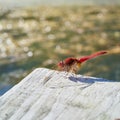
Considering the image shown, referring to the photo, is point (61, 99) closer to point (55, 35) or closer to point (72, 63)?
point (72, 63)

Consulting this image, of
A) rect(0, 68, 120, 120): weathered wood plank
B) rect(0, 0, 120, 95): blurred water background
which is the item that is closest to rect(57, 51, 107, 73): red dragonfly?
rect(0, 68, 120, 120): weathered wood plank

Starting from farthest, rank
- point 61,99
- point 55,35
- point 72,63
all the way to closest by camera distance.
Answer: point 55,35 < point 72,63 < point 61,99

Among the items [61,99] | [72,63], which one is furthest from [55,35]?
[61,99]

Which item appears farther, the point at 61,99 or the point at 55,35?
the point at 55,35

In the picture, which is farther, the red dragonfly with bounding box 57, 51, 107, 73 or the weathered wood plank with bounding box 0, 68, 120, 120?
the red dragonfly with bounding box 57, 51, 107, 73

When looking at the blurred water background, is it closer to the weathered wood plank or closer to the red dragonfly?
the red dragonfly

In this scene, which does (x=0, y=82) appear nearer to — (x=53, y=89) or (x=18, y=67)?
(x=18, y=67)

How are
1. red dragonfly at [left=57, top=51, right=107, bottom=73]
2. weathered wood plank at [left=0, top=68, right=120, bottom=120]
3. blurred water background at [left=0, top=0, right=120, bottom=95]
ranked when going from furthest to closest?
blurred water background at [left=0, top=0, right=120, bottom=95] → red dragonfly at [left=57, top=51, right=107, bottom=73] → weathered wood plank at [left=0, top=68, right=120, bottom=120]
